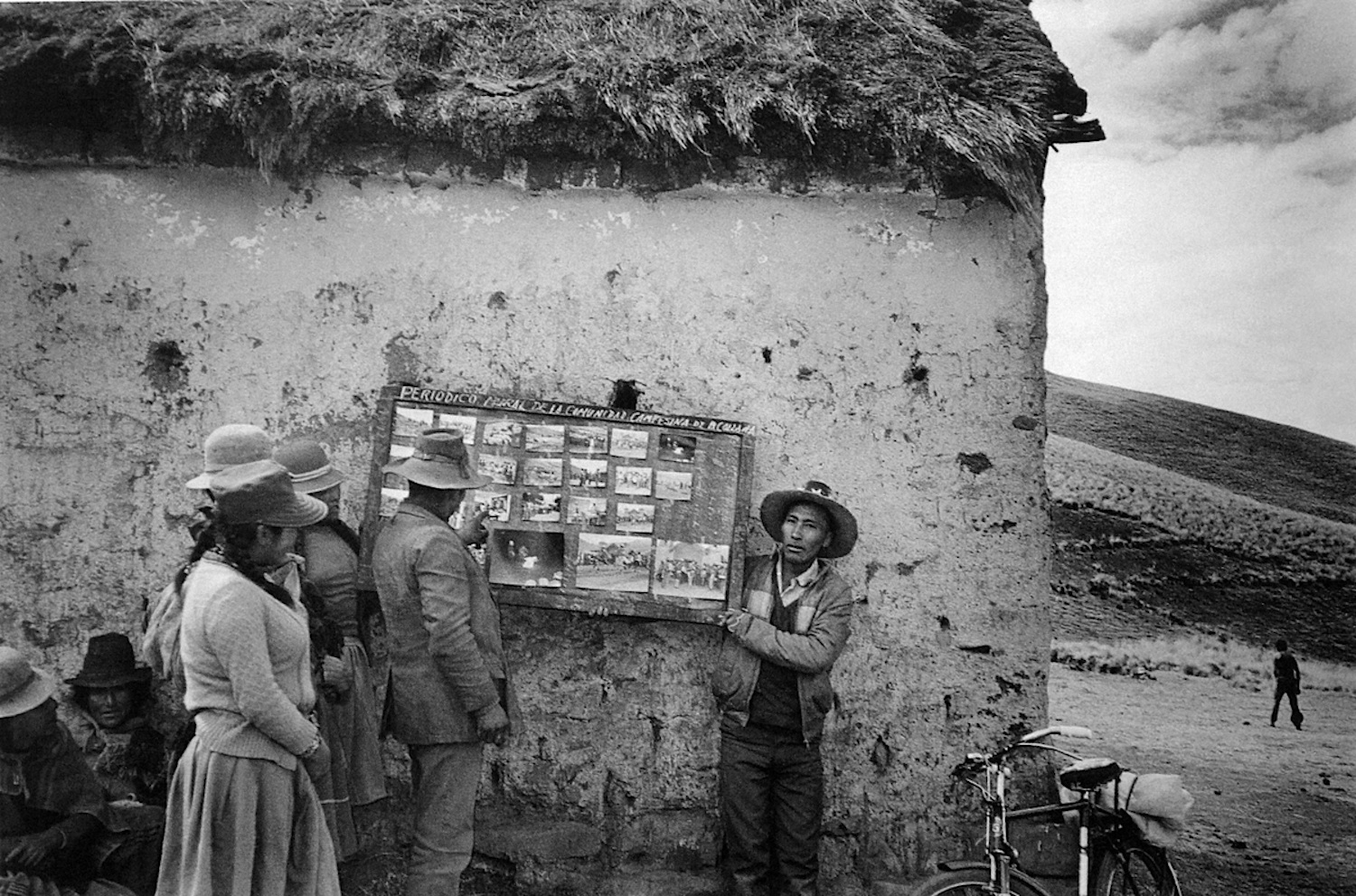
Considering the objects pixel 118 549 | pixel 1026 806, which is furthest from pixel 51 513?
pixel 1026 806

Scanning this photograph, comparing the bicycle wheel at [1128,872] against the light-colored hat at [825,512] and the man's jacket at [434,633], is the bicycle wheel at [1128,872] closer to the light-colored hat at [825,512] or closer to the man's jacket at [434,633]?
the light-colored hat at [825,512]

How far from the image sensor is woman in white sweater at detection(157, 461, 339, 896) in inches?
101

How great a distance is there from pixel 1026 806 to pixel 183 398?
426 cm

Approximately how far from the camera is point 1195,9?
575 centimetres

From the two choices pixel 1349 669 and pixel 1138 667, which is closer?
pixel 1349 669

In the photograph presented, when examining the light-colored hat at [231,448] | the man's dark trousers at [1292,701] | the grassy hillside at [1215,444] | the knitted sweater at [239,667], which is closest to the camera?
the knitted sweater at [239,667]

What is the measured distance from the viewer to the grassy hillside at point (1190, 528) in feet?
29.3

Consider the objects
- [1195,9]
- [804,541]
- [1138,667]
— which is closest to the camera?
[804,541]

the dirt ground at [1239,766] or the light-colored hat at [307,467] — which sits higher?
the light-colored hat at [307,467]

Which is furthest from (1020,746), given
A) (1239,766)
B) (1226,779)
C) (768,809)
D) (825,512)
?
(1239,766)

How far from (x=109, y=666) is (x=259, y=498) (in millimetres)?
1788

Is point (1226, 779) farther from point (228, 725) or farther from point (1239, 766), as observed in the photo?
point (228, 725)

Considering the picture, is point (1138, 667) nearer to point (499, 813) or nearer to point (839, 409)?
point (839, 409)

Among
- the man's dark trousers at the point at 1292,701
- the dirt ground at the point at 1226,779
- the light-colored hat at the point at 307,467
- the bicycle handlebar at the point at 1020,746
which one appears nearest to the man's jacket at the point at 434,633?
the light-colored hat at the point at 307,467
